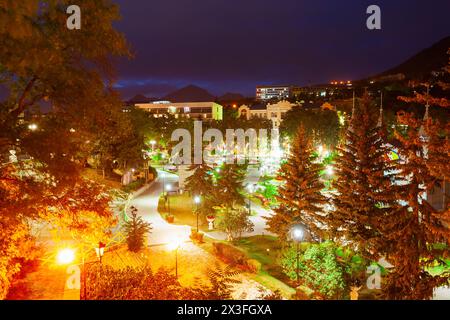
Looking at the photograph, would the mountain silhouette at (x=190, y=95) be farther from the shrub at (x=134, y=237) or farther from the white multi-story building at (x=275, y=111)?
the shrub at (x=134, y=237)

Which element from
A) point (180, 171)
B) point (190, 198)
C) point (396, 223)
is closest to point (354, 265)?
point (396, 223)

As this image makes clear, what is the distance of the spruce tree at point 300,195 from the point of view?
67.3 feet

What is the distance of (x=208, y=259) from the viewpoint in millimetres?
17219

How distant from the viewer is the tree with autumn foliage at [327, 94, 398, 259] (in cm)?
1788

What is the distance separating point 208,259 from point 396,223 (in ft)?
24.4

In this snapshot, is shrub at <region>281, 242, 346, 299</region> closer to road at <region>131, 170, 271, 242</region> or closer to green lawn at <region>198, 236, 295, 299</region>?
green lawn at <region>198, 236, 295, 299</region>

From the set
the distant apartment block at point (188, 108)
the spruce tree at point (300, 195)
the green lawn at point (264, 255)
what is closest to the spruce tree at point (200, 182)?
the green lawn at point (264, 255)

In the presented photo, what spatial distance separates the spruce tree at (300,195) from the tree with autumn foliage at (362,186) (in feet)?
4.84

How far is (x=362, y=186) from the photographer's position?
18422 millimetres

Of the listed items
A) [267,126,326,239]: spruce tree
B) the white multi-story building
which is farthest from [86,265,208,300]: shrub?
the white multi-story building

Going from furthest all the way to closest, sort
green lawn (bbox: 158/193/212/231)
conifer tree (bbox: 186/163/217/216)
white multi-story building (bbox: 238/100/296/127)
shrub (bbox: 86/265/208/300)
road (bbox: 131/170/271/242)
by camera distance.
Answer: white multi-story building (bbox: 238/100/296/127) → conifer tree (bbox: 186/163/217/216) → green lawn (bbox: 158/193/212/231) → road (bbox: 131/170/271/242) → shrub (bbox: 86/265/208/300)

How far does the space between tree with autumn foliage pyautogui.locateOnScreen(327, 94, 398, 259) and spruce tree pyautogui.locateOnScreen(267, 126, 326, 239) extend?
4.84ft

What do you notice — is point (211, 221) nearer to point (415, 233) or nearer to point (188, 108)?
point (415, 233)

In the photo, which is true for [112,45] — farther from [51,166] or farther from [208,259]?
[208,259]
